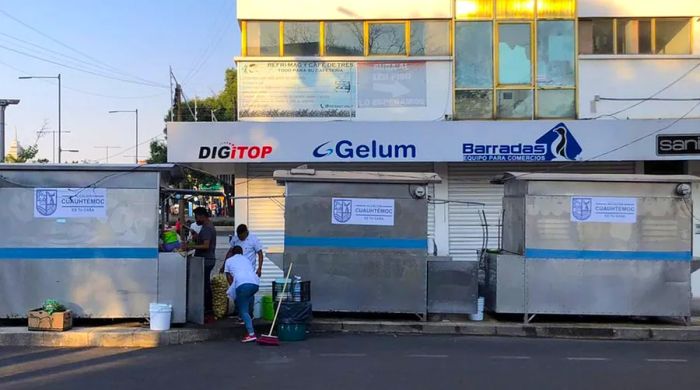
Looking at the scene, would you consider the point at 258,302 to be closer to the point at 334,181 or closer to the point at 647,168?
the point at 334,181

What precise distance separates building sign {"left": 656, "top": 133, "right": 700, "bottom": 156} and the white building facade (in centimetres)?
113

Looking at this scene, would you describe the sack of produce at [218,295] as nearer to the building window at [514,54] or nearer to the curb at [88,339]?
the curb at [88,339]

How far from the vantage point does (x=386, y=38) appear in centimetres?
1502

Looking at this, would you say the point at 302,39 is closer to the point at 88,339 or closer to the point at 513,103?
the point at 513,103

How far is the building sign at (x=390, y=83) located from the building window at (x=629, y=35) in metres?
4.01

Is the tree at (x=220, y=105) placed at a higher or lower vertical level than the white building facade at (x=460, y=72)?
higher

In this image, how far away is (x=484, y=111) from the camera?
14.9 metres

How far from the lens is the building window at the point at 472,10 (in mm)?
14961

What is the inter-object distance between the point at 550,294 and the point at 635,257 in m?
1.57

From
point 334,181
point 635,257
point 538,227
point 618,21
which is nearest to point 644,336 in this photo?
point 635,257

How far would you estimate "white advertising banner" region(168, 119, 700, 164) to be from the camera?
13.5 metres

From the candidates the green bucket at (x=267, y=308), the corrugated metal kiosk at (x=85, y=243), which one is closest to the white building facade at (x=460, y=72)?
the green bucket at (x=267, y=308)

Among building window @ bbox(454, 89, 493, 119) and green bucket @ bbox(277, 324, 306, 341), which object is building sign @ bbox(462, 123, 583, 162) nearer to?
building window @ bbox(454, 89, 493, 119)

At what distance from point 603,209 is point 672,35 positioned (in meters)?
6.85
